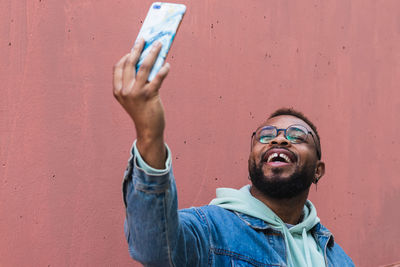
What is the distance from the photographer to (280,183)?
7.30ft

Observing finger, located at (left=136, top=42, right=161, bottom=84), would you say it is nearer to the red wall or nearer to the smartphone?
the smartphone

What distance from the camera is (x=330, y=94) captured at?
134 inches

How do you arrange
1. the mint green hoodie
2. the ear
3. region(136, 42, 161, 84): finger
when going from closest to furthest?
region(136, 42, 161, 84): finger, the mint green hoodie, the ear

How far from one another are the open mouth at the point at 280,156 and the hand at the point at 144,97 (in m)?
1.12

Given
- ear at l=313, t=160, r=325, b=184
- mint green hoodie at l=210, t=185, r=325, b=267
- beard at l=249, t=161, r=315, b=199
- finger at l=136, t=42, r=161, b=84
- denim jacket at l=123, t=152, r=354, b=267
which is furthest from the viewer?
ear at l=313, t=160, r=325, b=184

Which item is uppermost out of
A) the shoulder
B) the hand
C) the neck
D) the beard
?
the hand

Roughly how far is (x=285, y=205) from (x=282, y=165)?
195 mm

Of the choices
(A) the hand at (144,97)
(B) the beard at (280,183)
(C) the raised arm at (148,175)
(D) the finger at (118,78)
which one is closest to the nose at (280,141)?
(B) the beard at (280,183)

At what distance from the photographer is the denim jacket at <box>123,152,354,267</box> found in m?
1.31

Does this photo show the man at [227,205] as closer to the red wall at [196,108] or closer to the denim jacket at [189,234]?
the denim jacket at [189,234]

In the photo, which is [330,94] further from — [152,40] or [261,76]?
[152,40]

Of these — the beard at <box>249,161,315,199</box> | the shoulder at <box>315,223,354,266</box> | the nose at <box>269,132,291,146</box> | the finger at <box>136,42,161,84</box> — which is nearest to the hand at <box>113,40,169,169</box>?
the finger at <box>136,42,161,84</box>

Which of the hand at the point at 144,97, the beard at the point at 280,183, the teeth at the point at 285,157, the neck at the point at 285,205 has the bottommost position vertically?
the neck at the point at 285,205

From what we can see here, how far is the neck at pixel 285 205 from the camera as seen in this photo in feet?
7.44
